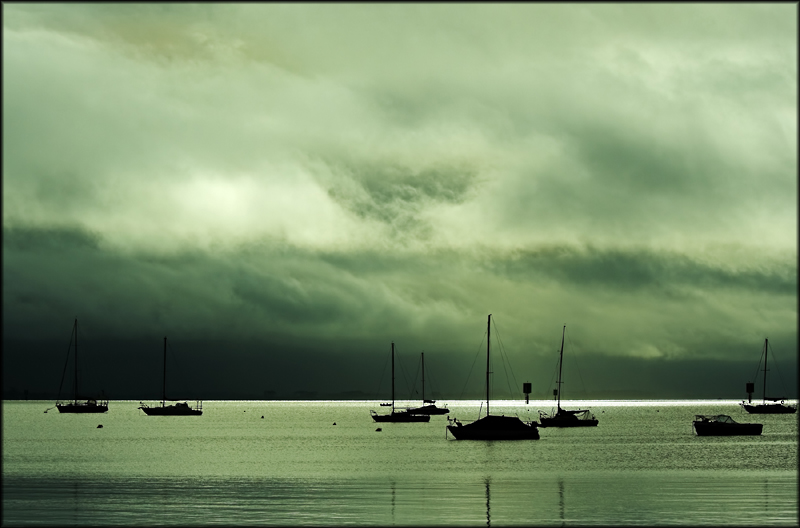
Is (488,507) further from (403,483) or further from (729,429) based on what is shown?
(729,429)

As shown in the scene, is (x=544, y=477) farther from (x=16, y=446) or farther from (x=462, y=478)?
(x=16, y=446)

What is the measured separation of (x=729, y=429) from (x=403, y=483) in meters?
96.6

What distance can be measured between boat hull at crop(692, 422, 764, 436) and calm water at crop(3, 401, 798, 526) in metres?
13.6

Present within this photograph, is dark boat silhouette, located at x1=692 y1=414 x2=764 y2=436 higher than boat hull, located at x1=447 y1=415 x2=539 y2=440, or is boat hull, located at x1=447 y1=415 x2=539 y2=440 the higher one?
boat hull, located at x1=447 y1=415 x2=539 y2=440

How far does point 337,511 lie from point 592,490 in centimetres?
2321

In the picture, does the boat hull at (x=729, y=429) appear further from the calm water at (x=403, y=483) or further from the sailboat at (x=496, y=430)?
the sailboat at (x=496, y=430)

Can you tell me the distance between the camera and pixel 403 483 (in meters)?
74.4

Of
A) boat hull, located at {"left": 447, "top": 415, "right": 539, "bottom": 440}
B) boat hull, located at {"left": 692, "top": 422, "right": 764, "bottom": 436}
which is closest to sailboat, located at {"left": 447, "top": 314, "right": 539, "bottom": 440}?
boat hull, located at {"left": 447, "top": 415, "right": 539, "bottom": 440}

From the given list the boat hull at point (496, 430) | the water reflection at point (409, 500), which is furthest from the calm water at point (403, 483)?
the boat hull at point (496, 430)

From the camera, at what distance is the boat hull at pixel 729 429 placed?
151m

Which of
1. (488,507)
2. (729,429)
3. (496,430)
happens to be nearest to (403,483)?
(488,507)

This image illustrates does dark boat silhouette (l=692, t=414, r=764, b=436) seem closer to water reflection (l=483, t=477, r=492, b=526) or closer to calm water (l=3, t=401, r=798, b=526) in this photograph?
calm water (l=3, t=401, r=798, b=526)

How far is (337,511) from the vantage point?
181 feet

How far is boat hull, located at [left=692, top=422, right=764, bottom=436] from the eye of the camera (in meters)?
151
